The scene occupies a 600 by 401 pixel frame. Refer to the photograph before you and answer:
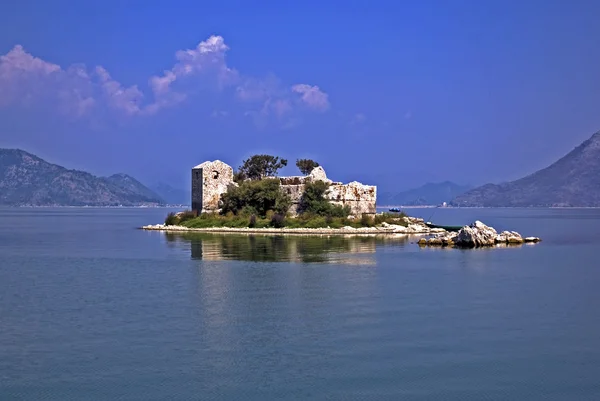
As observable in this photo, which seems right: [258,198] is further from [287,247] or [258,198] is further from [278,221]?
[287,247]

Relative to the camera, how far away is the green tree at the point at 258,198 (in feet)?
167

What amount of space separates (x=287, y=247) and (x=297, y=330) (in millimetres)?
20682

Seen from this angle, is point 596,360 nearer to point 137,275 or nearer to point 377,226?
point 137,275

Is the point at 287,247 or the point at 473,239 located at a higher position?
the point at 473,239

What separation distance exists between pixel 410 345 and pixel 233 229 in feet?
118

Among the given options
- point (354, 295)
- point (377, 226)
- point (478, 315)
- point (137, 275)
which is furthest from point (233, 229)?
point (478, 315)

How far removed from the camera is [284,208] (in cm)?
5128

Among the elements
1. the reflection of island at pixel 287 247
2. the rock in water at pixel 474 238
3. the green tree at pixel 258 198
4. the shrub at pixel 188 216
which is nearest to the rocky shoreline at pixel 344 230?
the shrub at pixel 188 216

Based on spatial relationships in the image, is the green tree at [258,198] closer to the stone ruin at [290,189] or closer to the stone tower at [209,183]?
the stone ruin at [290,189]

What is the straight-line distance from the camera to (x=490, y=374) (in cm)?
1154

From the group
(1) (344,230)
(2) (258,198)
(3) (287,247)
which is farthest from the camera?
(2) (258,198)

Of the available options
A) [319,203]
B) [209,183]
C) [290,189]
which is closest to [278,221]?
[319,203]

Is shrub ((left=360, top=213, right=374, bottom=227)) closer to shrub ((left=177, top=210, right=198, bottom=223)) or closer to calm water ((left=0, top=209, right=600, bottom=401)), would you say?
shrub ((left=177, top=210, right=198, bottom=223))

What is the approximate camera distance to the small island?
49.3 m
